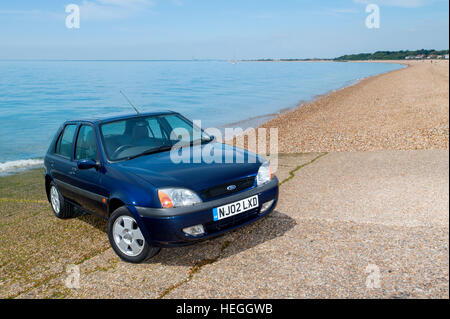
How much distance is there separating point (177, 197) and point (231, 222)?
2.04 feet

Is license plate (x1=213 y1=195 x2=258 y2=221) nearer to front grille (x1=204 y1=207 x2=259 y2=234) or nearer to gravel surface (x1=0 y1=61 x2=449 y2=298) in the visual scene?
front grille (x1=204 y1=207 x2=259 y2=234)

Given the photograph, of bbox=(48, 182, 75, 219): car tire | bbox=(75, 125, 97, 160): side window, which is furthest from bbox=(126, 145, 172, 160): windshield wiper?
bbox=(48, 182, 75, 219): car tire

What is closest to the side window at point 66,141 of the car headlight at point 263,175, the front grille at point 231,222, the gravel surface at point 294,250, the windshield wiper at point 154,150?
the gravel surface at point 294,250

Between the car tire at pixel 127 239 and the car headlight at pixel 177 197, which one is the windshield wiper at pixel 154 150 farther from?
the car headlight at pixel 177 197

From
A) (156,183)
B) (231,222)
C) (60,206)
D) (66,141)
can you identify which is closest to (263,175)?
(231,222)

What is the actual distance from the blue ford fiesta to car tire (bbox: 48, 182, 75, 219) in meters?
0.14

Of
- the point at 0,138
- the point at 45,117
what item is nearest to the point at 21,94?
the point at 45,117

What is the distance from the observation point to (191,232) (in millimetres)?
3447

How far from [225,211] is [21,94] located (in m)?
41.9

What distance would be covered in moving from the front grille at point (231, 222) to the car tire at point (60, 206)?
2657 mm

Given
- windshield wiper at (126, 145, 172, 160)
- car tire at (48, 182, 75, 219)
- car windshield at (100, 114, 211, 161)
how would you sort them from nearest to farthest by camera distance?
windshield wiper at (126, 145, 172, 160), car windshield at (100, 114, 211, 161), car tire at (48, 182, 75, 219)

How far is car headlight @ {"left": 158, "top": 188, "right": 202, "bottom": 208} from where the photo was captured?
133 inches

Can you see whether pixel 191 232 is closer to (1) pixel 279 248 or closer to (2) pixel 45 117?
(1) pixel 279 248
